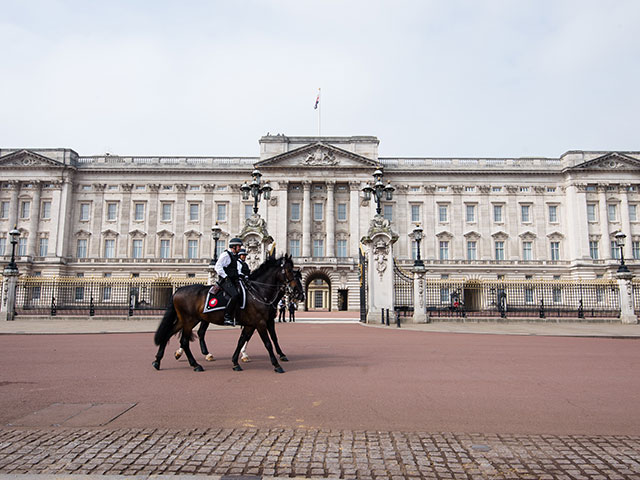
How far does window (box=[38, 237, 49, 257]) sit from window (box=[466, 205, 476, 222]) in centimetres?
5131

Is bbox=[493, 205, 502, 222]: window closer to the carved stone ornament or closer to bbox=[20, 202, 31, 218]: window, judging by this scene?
the carved stone ornament

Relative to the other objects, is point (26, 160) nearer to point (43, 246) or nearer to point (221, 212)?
point (43, 246)

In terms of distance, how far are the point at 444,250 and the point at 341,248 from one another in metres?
12.7

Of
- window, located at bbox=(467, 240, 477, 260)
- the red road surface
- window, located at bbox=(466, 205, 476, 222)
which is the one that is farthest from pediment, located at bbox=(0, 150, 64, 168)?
window, located at bbox=(467, 240, 477, 260)

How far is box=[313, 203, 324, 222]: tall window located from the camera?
170 feet

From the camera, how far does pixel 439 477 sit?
10.7 ft

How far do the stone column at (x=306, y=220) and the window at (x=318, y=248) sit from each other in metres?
1.28

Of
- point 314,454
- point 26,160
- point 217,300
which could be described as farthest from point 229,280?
point 26,160

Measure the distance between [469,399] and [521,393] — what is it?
3.08ft

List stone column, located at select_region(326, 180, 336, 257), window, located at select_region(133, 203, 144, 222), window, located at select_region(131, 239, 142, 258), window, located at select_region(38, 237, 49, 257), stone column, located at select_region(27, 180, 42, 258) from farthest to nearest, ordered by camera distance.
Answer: window, located at select_region(133, 203, 144, 222), window, located at select_region(131, 239, 142, 258), window, located at select_region(38, 237, 49, 257), stone column, located at select_region(27, 180, 42, 258), stone column, located at select_region(326, 180, 336, 257)

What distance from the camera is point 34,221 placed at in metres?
51.1

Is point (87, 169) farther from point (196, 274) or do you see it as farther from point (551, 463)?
point (551, 463)

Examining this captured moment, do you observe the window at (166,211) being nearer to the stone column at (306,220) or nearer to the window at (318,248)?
the stone column at (306,220)

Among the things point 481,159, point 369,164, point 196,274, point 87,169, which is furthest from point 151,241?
point 481,159
